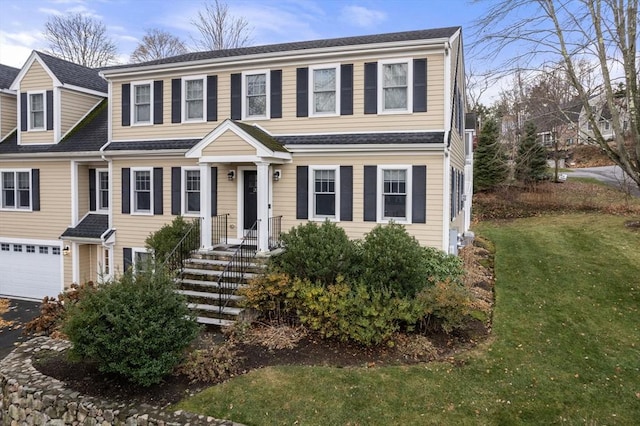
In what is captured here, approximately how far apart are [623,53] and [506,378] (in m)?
6.42

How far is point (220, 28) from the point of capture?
29.1 m

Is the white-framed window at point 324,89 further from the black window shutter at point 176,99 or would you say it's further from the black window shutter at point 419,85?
the black window shutter at point 176,99

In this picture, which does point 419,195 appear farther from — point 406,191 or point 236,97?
point 236,97

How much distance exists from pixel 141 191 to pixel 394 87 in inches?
348

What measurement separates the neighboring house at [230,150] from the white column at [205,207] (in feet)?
0.13

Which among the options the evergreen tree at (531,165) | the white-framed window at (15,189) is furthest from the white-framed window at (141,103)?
the evergreen tree at (531,165)

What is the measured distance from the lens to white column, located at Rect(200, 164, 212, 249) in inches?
481

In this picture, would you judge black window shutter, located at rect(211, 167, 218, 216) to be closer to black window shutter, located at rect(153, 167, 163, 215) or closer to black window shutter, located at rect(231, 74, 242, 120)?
black window shutter, located at rect(231, 74, 242, 120)

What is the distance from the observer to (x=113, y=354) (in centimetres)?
679

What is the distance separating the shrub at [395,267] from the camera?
9.05m

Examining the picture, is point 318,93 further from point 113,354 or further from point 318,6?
point 113,354

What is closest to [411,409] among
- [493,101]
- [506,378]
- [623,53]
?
[506,378]

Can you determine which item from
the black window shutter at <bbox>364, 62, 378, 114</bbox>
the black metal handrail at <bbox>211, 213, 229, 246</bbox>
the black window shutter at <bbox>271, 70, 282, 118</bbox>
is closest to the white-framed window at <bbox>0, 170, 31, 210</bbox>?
the black metal handrail at <bbox>211, 213, 229, 246</bbox>

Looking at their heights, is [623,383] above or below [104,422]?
above
